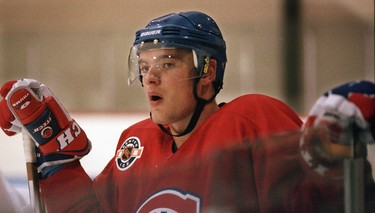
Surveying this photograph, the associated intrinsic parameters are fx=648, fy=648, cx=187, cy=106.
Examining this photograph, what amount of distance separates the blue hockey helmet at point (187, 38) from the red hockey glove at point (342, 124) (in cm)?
25

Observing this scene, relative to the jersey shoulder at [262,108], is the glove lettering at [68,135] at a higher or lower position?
lower

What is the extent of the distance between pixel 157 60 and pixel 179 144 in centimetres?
17

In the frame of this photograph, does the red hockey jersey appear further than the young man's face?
No

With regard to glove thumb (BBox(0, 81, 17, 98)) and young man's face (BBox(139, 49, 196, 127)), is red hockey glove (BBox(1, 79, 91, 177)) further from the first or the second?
young man's face (BBox(139, 49, 196, 127))

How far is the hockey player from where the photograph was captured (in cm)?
104

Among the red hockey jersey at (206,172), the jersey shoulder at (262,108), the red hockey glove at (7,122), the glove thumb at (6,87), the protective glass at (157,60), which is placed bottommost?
the red hockey jersey at (206,172)

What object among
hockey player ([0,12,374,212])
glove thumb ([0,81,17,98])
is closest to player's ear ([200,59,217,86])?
hockey player ([0,12,374,212])

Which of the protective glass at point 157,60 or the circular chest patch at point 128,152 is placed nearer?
the protective glass at point 157,60

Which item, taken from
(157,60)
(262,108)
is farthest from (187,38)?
(262,108)

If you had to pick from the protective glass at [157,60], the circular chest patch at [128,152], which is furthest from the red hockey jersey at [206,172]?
the protective glass at [157,60]

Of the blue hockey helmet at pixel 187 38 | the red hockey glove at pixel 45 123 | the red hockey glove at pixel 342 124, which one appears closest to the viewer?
the red hockey glove at pixel 342 124

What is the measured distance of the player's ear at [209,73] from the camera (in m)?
1.14

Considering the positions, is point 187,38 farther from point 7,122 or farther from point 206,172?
point 7,122

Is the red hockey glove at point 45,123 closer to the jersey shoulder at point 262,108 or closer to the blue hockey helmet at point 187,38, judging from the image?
the blue hockey helmet at point 187,38
